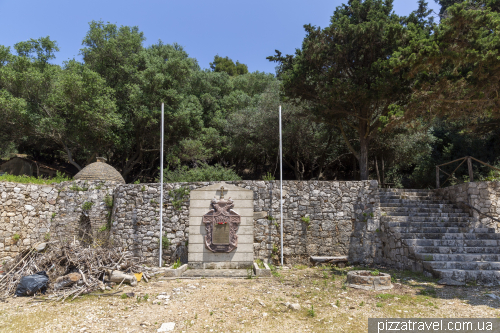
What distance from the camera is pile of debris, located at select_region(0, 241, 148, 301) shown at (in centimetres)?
684

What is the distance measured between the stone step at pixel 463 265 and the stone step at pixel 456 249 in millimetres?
630

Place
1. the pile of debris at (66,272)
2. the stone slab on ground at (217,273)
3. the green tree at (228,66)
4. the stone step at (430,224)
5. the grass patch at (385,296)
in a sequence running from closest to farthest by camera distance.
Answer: the grass patch at (385,296) < the pile of debris at (66,272) < the stone slab on ground at (217,273) < the stone step at (430,224) < the green tree at (228,66)

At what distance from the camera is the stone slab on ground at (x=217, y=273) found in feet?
27.7

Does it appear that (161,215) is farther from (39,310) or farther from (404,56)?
(404,56)

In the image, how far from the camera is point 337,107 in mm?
13625

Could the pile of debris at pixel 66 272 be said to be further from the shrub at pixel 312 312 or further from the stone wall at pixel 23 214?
the shrub at pixel 312 312

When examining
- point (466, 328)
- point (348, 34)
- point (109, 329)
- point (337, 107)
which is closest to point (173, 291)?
point (109, 329)

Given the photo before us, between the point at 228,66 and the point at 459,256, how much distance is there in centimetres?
2788

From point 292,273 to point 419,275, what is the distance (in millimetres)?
3251

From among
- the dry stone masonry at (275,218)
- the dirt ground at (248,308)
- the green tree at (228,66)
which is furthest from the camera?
the green tree at (228,66)

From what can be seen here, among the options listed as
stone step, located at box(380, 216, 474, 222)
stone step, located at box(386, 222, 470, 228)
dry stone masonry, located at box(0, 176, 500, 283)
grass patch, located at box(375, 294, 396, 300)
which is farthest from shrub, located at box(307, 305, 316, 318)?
stone step, located at box(380, 216, 474, 222)

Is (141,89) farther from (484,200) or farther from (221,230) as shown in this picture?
(484,200)

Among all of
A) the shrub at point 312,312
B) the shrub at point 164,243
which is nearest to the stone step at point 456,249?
the shrub at point 312,312

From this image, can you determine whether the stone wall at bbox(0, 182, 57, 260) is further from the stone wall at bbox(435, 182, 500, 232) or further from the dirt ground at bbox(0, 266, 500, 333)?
the stone wall at bbox(435, 182, 500, 232)
